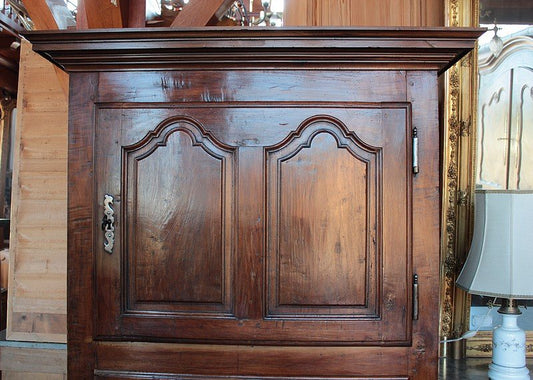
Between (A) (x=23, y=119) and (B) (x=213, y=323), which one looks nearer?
(B) (x=213, y=323)

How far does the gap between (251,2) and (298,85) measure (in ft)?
8.03

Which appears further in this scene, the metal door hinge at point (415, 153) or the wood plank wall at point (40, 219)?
the wood plank wall at point (40, 219)

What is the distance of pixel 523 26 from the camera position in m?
1.87

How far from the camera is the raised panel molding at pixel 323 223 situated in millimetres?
1299

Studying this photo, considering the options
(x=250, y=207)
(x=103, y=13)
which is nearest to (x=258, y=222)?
(x=250, y=207)

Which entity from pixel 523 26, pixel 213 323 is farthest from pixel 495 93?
pixel 213 323

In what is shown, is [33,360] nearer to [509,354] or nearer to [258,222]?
[258,222]

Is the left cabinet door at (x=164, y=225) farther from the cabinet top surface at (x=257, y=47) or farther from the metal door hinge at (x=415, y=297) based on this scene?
the metal door hinge at (x=415, y=297)

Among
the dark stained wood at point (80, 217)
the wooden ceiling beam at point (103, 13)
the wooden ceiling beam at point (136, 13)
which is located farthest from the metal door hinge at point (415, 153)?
the wooden ceiling beam at point (136, 13)

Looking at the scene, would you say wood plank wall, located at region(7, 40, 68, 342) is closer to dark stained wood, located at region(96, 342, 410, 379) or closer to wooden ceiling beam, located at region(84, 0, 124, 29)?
wooden ceiling beam, located at region(84, 0, 124, 29)

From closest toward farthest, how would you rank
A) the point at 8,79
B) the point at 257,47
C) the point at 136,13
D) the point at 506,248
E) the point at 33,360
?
1. the point at 257,47
2. the point at 506,248
3. the point at 33,360
4. the point at 136,13
5. the point at 8,79

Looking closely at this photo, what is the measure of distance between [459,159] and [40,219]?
6.01 ft

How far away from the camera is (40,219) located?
7.27ft

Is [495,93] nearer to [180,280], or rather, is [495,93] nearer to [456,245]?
[456,245]
